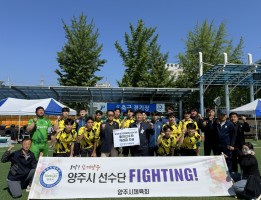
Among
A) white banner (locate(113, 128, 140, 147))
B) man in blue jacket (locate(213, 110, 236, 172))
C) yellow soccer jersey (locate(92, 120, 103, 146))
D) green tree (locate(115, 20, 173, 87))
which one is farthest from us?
green tree (locate(115, 20, 173, 87))

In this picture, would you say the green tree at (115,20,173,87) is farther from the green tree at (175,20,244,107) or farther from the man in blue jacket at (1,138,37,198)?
the man in blue jacket at (1,138,37,198)

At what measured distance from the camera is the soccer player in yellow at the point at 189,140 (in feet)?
24.1

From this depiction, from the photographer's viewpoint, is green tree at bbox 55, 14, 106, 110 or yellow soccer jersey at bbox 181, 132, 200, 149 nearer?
yellow soccer jersey at bbox 181, 132, 200, 149

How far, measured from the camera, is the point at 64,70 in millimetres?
28516

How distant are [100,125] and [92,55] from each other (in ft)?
73.2

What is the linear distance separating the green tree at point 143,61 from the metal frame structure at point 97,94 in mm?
1738

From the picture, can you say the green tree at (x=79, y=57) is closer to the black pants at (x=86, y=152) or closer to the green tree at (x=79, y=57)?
the green tree at (x=79, y=57)

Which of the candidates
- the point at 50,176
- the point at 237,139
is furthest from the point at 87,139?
the point at 237,139

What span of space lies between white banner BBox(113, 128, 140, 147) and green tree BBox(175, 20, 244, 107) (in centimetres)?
2369

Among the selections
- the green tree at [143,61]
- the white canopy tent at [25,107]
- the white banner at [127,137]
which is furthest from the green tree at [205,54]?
the white banner at [127,137]

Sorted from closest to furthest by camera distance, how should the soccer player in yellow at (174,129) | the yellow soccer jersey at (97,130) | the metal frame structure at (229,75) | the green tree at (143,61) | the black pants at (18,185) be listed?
1. the black pants at (18,185)
2. the yellow soccer jersey at (97,130)
3. the soccer player in yellow at (174,129)
4. the metal frame structure at (229,75)
5. the green tree at (143,61)

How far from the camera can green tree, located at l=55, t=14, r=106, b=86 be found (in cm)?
2822

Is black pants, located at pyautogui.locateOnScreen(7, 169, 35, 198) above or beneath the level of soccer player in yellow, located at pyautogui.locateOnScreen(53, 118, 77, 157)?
beneath

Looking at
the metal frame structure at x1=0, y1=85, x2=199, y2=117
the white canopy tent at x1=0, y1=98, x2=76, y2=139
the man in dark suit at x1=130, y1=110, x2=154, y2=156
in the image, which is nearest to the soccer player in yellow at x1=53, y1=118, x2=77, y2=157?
the man in dark suit at x1=130, y1=110, x2=154, y2=156
